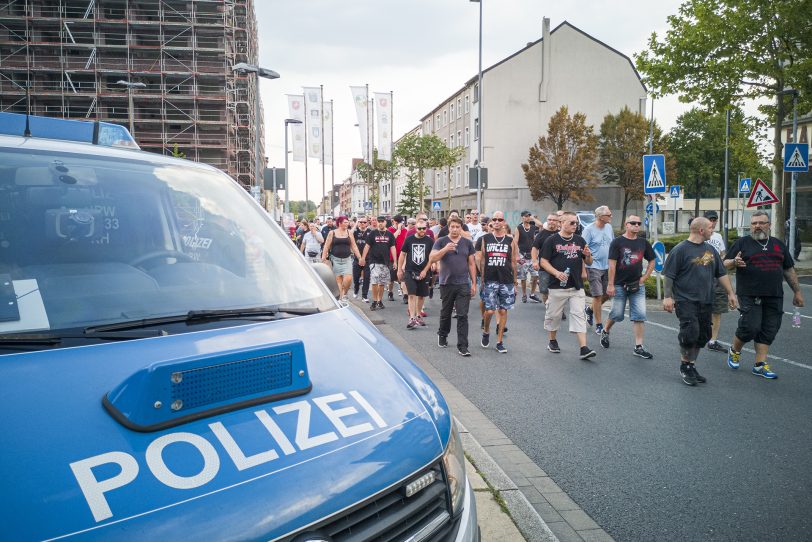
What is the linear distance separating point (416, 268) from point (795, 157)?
37.2 feet

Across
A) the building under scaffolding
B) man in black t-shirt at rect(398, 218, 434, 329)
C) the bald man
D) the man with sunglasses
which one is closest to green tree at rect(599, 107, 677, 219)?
the building under scaffolding

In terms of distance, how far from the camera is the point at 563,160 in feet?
147

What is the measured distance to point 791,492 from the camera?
406cm

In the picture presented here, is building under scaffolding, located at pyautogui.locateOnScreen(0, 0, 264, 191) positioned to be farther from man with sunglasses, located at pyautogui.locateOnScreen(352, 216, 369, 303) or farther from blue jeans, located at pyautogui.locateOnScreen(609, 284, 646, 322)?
blue jeans, located at pyautogui.locateOnScreen(609, 284, 646, 322)

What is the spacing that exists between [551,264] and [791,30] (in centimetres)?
1504

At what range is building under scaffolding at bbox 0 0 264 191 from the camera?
4038 centimetres

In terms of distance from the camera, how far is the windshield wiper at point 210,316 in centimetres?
200

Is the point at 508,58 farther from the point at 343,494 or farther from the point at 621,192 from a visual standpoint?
the point at 343,494

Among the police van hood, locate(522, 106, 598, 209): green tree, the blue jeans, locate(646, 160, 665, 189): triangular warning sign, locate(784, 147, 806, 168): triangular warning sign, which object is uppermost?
locate(522, 106, 598, 209): green tree

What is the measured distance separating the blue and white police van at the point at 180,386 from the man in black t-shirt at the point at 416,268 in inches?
321

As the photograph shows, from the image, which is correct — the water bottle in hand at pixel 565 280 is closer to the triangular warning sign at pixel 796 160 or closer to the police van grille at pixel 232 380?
the police van grille at pixel 232 380

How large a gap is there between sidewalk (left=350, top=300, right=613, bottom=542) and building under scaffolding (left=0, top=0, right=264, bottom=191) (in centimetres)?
4109

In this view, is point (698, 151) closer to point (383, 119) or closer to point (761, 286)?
point (383, 119)

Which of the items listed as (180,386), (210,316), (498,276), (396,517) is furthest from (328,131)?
(396,517)
